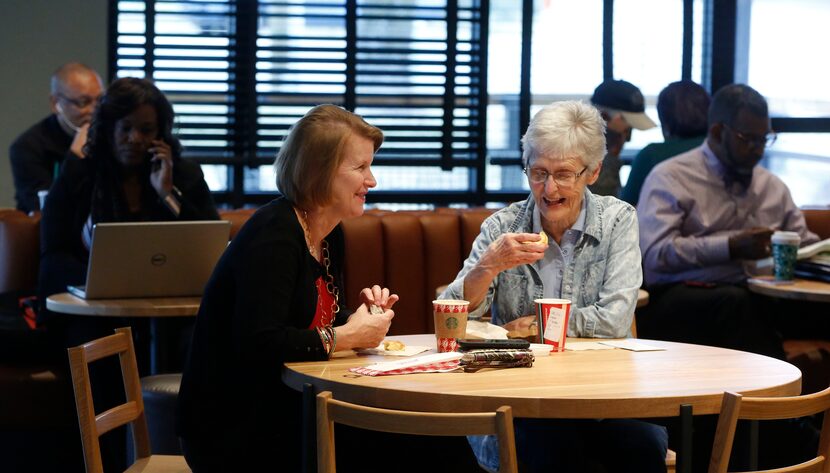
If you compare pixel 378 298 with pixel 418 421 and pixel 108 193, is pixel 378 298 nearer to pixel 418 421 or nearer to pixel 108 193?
pixel 418 421

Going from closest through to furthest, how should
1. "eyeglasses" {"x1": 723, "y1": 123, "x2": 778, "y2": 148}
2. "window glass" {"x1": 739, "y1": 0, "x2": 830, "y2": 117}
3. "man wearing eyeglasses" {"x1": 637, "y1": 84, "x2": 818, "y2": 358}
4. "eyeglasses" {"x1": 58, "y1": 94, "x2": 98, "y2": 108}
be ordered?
"man wearing eyeglasses" {"x1": 637, "y1": 84, "x2": 818, "y2": 358}
"eyeglasses" {"x1": 723, "y1": 123, "x2": 778, "y2": 148}
"eyeglasses" {"x1": 58, "y1": 94, "x2": 98, "y2": 108}
"window glass" {"x1": 739, "y1": 0, "x2": 830, "y2": 117}

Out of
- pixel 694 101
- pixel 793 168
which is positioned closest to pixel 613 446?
pixel 694 101

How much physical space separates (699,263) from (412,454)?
151cm

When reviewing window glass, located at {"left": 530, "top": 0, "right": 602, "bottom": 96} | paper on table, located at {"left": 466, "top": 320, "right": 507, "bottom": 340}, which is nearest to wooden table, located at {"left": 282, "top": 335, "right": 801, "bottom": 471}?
paper on table, located at {"left": 466, "top": 320, "right": 507, "bottom": 340}

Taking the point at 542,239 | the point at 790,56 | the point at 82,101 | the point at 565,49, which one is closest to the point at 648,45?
the point at 565,49

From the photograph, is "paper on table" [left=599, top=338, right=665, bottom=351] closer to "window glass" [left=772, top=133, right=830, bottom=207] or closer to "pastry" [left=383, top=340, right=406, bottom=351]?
"pastry" [left=383, top=340, right=406, bottom=351]

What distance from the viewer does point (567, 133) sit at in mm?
2939

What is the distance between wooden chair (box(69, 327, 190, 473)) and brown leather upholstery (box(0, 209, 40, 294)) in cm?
230

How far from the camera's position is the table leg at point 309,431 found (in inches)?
86.4

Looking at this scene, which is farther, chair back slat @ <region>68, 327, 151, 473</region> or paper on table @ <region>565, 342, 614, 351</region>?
paper on table @ <region>565, 342, 614, 351</region>

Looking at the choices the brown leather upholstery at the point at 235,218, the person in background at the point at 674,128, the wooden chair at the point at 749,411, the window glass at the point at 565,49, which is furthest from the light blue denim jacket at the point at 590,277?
the window glass at the point at 565,49

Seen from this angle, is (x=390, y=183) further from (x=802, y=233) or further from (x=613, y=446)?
(x=613, y=446)

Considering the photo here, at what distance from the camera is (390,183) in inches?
258

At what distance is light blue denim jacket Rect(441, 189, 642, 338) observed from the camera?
284 cm
